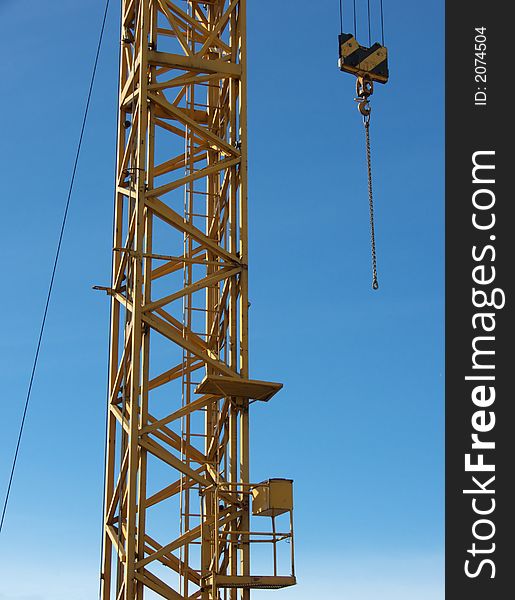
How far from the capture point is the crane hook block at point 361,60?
1006 inches

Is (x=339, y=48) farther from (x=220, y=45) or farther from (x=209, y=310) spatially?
(x=209, y=310)

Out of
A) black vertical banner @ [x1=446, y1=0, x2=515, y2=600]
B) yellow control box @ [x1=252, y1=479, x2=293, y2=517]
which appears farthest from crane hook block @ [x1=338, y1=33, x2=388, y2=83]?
yellow control box @ [x1=252, y1=479, x2=293, y2=517]

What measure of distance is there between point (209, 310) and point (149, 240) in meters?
2.02

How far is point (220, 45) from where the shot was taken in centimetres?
2659

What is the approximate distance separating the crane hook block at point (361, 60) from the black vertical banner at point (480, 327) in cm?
438

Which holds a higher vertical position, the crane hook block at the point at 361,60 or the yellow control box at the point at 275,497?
the crane hook block at the point at 361,60

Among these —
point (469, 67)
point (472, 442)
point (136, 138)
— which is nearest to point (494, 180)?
point (469, 67)

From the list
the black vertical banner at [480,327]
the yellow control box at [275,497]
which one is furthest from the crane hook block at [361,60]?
the yellow control box at [275,497]

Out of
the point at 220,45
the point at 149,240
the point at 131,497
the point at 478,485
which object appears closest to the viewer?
the point at 478,485

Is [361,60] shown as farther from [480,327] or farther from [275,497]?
[275,497]

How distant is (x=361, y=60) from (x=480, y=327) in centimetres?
814

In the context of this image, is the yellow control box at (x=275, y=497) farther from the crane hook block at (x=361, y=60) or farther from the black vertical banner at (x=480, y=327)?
the crane hook block at (x=361, y=60)

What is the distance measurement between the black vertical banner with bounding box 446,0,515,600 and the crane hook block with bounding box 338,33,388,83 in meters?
4.38

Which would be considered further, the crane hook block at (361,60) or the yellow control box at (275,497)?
the crane hook block at (361,60)
